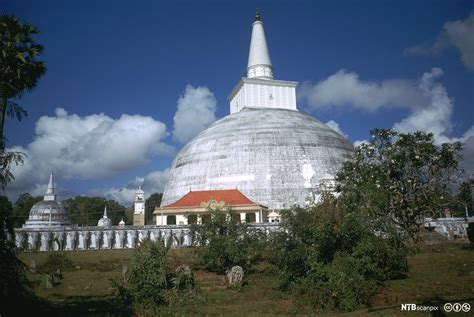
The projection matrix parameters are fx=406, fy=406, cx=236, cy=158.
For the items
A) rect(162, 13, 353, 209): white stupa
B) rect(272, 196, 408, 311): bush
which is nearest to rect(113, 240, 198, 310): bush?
rect(272, 196, 408, 311): bush

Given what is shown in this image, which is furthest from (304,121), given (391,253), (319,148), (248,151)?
(391,253)

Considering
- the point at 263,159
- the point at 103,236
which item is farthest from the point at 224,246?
the point at 263,159

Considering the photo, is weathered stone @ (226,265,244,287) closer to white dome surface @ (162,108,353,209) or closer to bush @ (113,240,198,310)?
bush @ (113,240,198,310)

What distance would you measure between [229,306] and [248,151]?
27132mm

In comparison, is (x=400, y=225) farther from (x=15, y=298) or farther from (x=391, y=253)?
(x=15, y=298)

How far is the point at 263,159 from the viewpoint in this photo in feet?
129

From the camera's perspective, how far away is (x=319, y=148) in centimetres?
4109

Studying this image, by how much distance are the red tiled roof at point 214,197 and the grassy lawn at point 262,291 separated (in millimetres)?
13375

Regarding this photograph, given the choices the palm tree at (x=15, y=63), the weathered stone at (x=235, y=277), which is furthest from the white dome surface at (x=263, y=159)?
the palm tree at (x=15, y=63)

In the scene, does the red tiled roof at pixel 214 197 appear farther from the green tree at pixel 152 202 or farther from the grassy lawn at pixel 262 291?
the green tree at pixel 152 202

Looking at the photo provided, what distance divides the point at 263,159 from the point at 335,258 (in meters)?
25.6

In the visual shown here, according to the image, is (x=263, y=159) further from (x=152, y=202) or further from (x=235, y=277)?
(x=152, y=202)

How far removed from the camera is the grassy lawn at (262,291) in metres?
12.5

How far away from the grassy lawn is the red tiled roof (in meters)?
13.4
